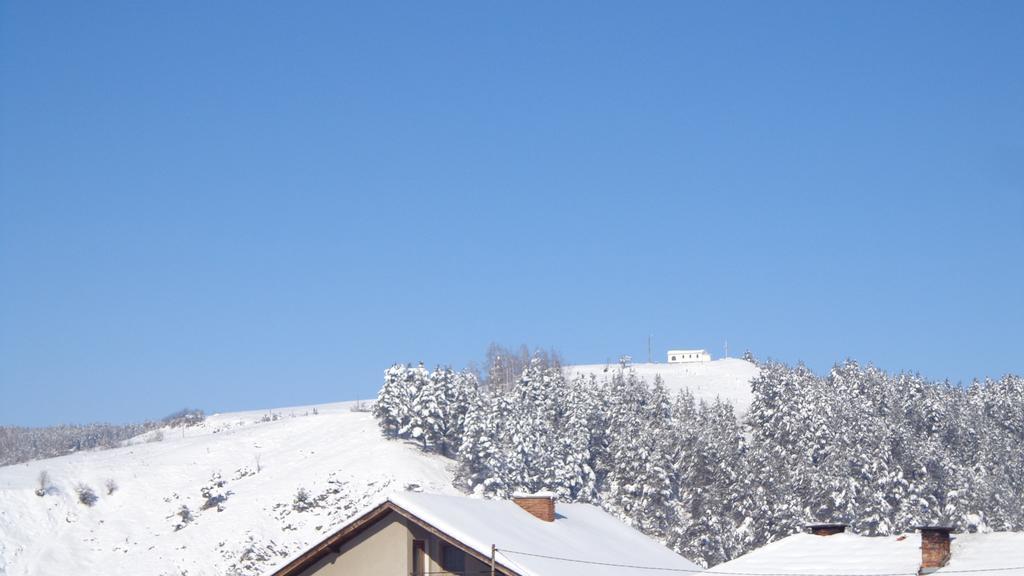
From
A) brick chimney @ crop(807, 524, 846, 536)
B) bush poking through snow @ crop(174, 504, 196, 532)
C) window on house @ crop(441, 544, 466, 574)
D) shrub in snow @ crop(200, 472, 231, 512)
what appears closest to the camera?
window on house @ crop(441, 544, 466, 574)

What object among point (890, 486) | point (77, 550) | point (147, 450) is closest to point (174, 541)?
point (77, 550)

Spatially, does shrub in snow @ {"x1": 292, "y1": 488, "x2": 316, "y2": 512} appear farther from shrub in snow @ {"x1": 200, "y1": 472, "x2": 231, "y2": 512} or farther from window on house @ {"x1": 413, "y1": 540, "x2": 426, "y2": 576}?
window on house @ {"x1": 413, "y1": 540, "x2": 426, "y2": 576}

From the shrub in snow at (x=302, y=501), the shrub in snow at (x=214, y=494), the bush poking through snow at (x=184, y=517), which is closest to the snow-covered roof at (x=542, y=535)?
the shrub in snow at (x=302, y=501)

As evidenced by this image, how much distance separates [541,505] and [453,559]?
6.87m

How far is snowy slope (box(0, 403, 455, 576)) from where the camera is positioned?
90500 mm

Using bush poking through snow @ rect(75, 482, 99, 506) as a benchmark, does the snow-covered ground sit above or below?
above

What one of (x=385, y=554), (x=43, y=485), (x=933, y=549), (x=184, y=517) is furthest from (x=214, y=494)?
(x=933, y=549)

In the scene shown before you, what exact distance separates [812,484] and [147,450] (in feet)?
251

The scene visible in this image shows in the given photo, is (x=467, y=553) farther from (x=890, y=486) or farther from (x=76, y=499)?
(x=76, y=499)

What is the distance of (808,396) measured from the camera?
9750 cm

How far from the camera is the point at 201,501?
10269 centimetres

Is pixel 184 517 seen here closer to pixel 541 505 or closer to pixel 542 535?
pixel 541 505

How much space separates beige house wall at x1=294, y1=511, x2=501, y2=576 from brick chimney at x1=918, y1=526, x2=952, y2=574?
11154 mm

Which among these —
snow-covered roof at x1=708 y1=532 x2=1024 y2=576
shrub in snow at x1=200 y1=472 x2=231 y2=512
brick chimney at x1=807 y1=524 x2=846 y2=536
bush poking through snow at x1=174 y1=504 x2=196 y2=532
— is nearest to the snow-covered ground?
shrub in snow at x1=200 y1=472 x2=231 y2=512
